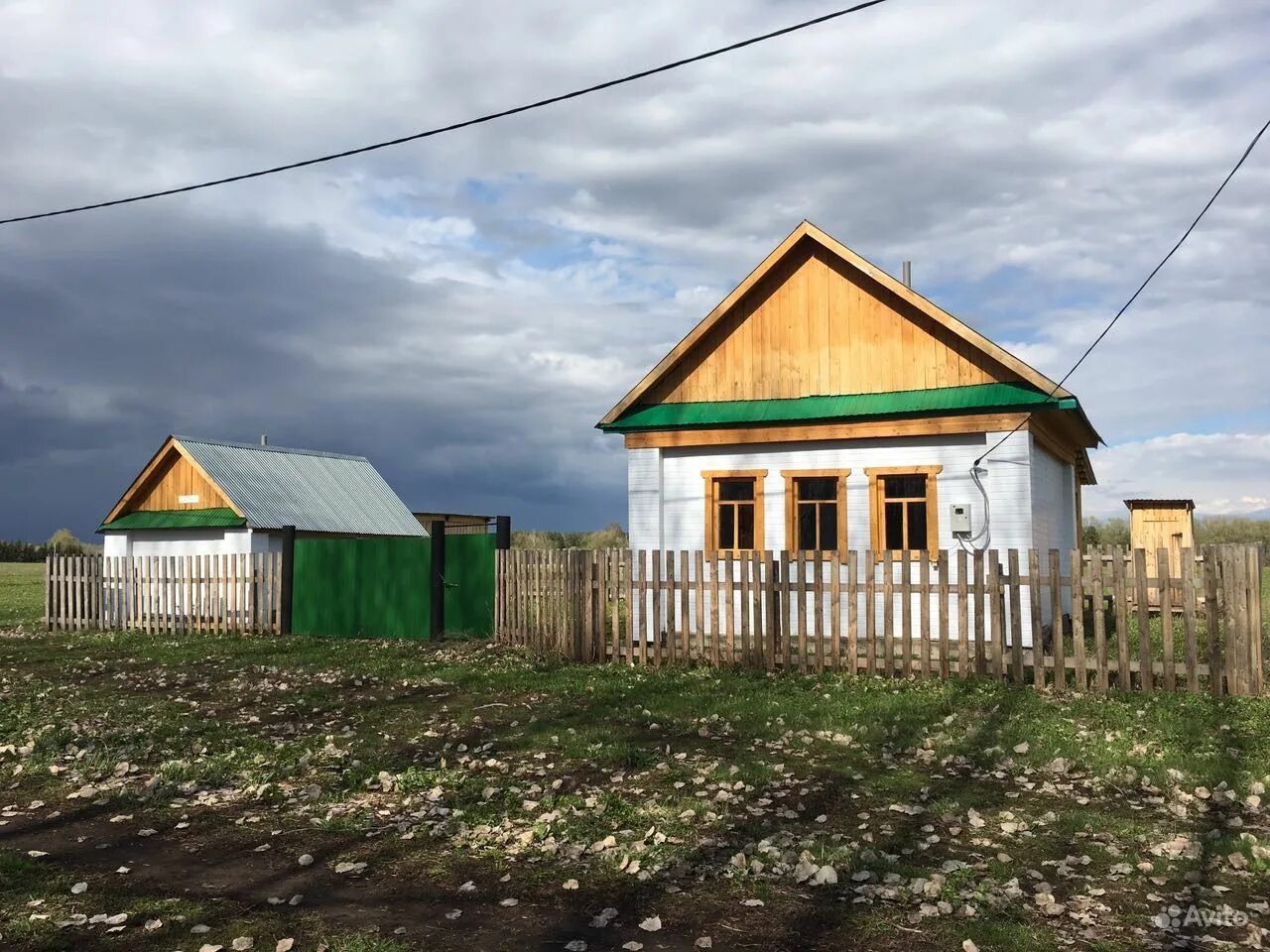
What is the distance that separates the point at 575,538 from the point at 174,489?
30.6m

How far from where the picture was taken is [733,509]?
18.0 meters

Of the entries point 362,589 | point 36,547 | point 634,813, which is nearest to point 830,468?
point 362,589

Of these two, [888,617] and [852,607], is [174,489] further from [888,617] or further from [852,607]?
[888,617]

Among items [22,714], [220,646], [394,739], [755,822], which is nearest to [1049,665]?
[755,822]

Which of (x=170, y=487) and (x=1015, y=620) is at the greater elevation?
(x=170, y=487)

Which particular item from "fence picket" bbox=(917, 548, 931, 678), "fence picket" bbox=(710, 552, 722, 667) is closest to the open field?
"fence picket" bbox=(917, 548, 931, 678)

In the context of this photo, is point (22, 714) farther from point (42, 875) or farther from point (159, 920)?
point (159, 920)

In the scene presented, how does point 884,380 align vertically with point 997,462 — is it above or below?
above

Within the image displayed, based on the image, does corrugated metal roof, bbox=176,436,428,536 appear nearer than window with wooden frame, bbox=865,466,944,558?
No

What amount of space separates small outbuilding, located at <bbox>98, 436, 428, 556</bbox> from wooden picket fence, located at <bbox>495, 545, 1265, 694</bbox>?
14.1 meters

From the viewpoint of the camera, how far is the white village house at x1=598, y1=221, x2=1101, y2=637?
16.1 m

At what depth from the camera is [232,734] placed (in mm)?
10594

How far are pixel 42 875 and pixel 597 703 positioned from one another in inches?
272

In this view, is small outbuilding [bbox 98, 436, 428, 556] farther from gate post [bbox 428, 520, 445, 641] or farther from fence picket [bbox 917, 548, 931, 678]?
fence picket [bbox 917, 548, 931, 678]
